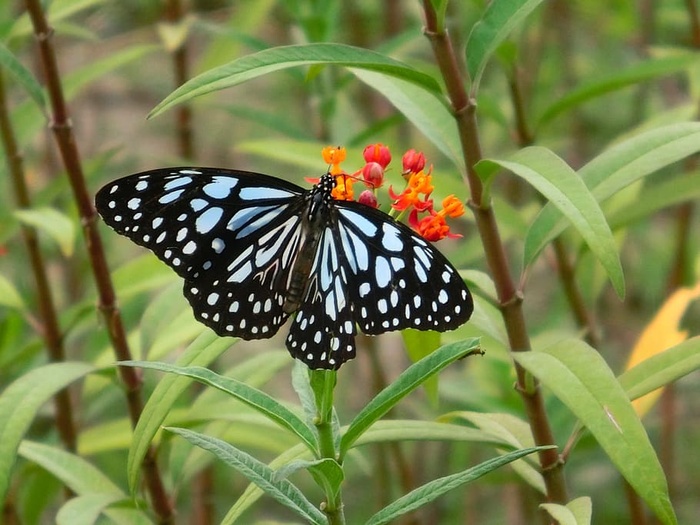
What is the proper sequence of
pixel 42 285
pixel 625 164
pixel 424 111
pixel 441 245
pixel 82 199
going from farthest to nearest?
pixel 441 245, pixel 42 285, pixel 82 199, pixel 424 111, pixel 625 164

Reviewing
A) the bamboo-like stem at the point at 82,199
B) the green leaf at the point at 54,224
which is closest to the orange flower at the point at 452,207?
the bamboo-like stem at the point at 82,199

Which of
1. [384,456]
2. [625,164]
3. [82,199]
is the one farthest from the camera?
[384,456]

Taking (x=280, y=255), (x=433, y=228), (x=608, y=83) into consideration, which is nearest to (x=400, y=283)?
(x=433, y=228)

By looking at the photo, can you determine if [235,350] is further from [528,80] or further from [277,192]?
[277,192]

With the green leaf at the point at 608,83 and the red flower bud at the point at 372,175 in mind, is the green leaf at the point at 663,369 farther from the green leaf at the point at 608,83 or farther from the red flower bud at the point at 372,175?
the green leaf at the point at 608,83

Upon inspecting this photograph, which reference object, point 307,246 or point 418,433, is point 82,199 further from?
point 418,433
